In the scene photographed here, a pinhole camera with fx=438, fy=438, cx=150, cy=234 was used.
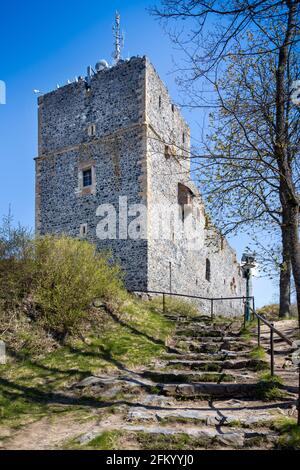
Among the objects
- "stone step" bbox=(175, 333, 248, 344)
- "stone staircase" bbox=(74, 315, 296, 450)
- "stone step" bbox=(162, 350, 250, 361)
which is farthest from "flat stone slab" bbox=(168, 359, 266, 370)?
"stone step" bbox=(175, 333, 248, 344)

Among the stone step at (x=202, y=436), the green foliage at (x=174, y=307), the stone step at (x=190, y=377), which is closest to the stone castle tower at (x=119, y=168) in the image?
the green foliage at (x=174, y=307)

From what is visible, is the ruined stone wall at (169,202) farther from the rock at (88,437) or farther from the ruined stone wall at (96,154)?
the rock at (88,437)

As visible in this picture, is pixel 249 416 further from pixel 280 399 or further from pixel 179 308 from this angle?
pixel 179 308

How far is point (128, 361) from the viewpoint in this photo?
9266mm

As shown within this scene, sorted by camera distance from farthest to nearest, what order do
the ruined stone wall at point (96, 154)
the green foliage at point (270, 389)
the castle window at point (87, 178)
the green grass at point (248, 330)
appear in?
the castle window at point (87, 178) < the ruined stone wall at point (96, 154) < the green grass at point (248, 330) < the green foliage at point (270, 389)

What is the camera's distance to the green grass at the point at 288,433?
5.03m

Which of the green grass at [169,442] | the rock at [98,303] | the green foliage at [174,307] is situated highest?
the rock at [98,303]

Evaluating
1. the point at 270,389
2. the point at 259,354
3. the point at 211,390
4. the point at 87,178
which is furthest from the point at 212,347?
the point at 87,178

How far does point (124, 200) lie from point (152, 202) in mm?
1106

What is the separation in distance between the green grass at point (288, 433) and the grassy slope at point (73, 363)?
3121 millimetres

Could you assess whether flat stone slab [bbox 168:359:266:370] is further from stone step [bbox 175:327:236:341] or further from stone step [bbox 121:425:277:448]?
stone step [bbox 121:425:277:448]

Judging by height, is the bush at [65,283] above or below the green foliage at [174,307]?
above

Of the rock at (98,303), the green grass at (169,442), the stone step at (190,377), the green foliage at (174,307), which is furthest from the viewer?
the green foliage at (174,307)
